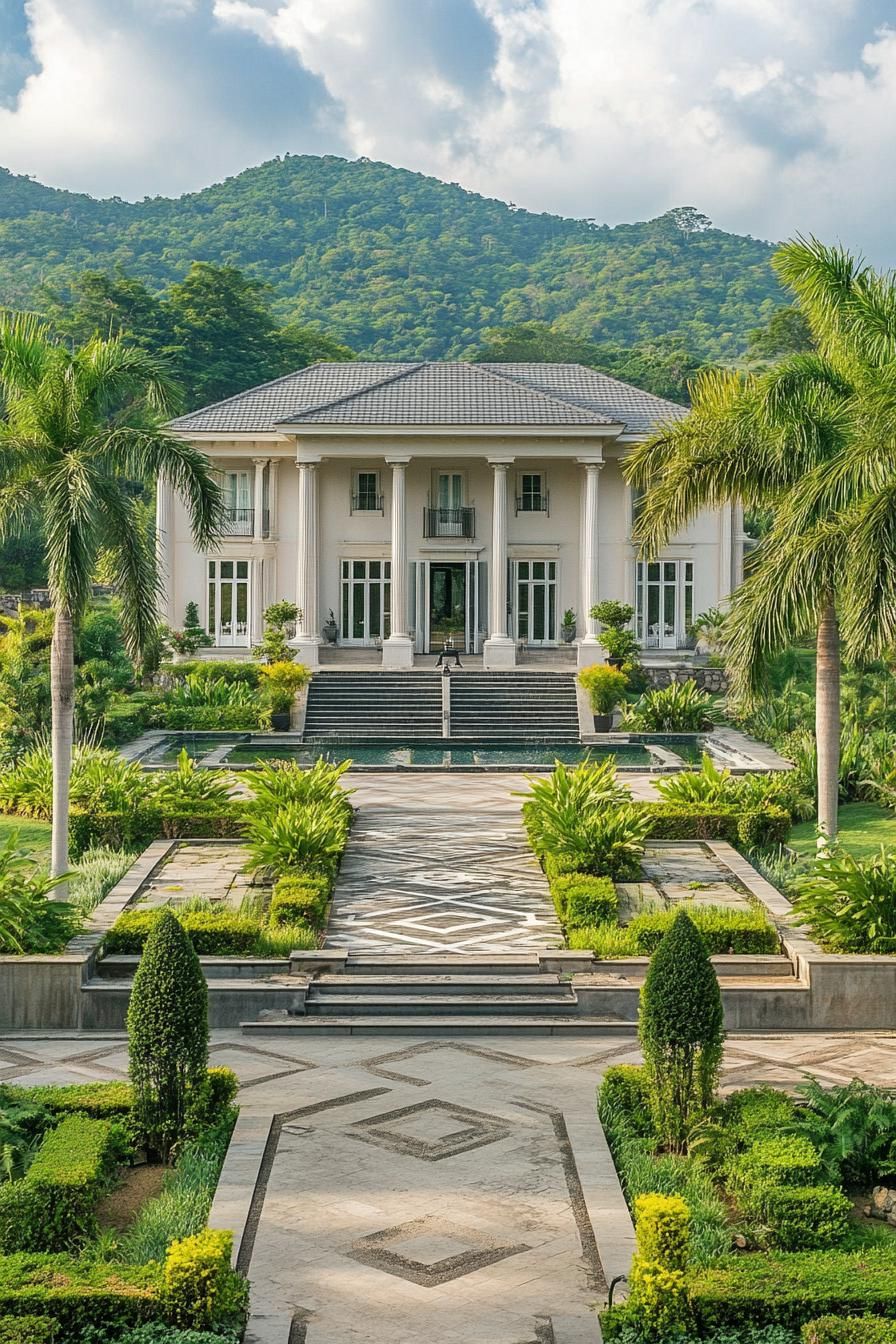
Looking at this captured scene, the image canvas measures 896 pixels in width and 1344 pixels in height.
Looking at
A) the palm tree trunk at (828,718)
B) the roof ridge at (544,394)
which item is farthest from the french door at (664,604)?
the palm tree trunk at (828,718)

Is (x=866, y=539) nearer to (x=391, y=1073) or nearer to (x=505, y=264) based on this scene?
(x=391, y=1073)

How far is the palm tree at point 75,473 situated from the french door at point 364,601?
23.8m

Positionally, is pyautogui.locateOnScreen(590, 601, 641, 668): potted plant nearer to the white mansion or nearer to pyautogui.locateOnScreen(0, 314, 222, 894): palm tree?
the white mansion

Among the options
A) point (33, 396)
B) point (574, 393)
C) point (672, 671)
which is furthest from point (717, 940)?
point (574, 393)

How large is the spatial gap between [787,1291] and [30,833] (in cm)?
1371

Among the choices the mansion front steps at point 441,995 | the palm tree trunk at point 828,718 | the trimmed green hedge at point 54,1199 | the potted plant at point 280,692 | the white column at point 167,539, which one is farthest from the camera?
the white column at point 167,539

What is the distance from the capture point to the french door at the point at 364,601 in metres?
39.1

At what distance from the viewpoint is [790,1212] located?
7332mm

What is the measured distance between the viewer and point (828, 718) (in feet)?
50.6

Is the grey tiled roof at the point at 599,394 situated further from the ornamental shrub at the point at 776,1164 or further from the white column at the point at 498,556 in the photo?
the ornamental shrub at the point at 776,1164

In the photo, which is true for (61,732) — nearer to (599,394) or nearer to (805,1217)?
(805,1217)

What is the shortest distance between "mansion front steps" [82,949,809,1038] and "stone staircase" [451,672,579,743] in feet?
55.5

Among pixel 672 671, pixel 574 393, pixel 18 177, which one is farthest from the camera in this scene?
pixel 18 177

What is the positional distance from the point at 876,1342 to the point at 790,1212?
1.37 metres
